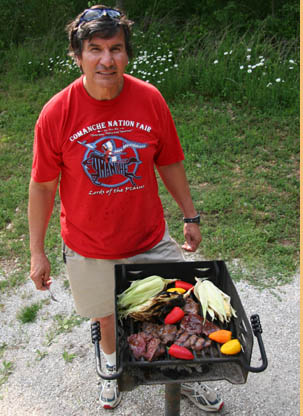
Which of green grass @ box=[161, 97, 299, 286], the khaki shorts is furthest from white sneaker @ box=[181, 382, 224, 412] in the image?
green grass @ box=[161, 97, 299, 286]

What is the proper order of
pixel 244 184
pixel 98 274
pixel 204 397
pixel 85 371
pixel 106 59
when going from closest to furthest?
pixel 106 59, pixel 98 274, pixel 204 397, pixel 85 371, pixel 244 184

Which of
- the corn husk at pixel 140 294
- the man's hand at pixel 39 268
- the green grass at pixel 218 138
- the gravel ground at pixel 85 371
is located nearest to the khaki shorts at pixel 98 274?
the man's hand at pixel 39 268

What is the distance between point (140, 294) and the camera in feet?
6.53

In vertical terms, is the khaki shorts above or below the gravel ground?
above

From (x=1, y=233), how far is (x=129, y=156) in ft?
9.27

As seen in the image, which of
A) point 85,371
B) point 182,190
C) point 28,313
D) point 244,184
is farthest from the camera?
point 244,184

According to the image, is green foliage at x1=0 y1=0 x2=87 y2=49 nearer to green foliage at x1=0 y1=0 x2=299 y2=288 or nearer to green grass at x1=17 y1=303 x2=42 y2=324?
green foliage at x1=0 y1=0 x2=299 y2=288

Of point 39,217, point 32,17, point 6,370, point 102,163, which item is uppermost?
point 102,163

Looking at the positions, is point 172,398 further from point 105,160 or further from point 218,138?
point 218,138

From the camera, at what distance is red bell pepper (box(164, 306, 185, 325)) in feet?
6.19

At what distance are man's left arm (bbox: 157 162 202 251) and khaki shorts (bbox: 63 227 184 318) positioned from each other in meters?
0.15

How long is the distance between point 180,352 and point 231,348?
7.6 inches

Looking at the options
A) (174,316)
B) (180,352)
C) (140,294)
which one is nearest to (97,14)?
(140,294)

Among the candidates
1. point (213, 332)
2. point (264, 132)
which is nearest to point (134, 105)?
point (213, 332)
